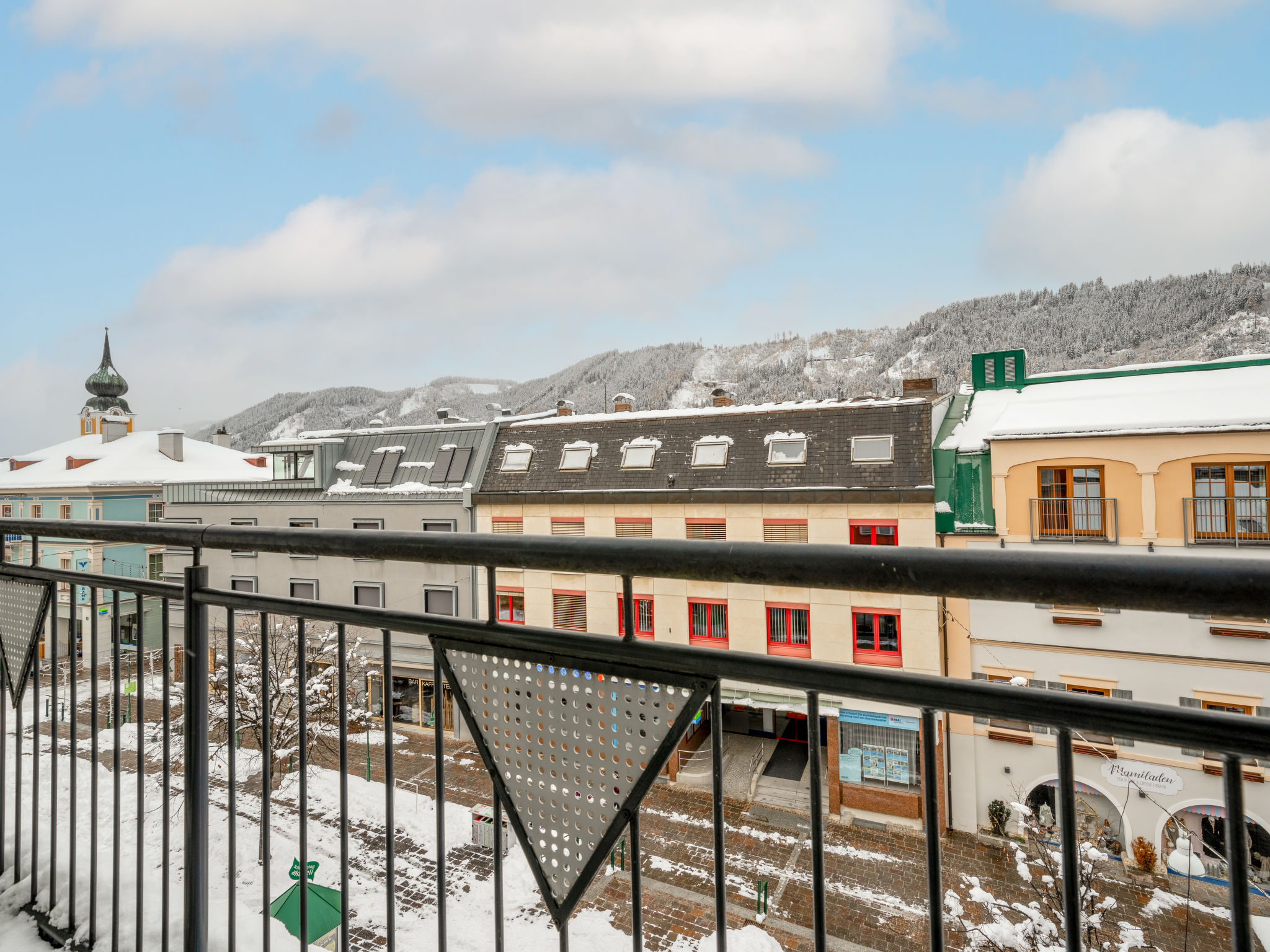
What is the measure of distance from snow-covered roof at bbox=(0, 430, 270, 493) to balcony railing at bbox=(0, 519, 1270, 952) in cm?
1906

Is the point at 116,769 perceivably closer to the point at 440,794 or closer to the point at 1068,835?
the point at 440,794

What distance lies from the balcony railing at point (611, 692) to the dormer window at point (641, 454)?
10.1 metres

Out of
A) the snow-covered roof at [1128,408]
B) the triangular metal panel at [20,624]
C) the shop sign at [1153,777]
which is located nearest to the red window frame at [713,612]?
the snow-covered roof at [1128,408]

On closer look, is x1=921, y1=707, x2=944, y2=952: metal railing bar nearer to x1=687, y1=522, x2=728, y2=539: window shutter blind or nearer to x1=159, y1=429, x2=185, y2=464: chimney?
x1=687, y1=522, x2=728, y2=539: window shutter blind

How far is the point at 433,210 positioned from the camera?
52094 mm

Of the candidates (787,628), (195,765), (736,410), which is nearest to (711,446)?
(736,410)

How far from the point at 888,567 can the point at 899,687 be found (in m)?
0.16

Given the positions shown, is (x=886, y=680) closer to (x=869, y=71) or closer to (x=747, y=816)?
(x=747, y=816)

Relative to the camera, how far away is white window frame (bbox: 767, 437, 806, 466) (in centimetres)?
1061

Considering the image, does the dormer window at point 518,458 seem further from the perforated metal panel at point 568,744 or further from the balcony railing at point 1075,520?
the perforated metal panel at point 568,744

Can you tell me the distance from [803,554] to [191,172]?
11100 millimetres

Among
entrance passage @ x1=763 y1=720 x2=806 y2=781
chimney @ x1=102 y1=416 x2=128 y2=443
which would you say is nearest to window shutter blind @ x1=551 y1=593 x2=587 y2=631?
entrance passage @ x1=763 y1=720 x2=806 y2=781

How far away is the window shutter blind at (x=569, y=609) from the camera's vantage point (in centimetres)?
1132

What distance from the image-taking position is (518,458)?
12891 mm
